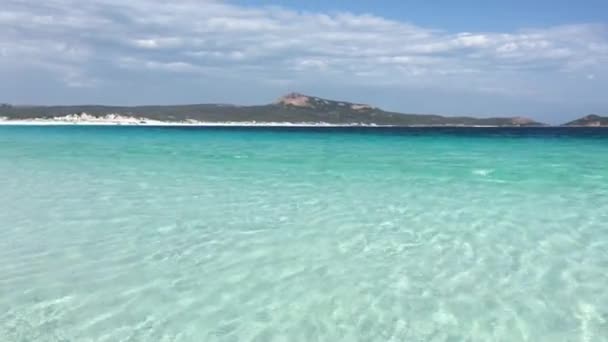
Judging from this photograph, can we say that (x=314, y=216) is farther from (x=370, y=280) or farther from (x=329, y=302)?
(x=329, y=302)

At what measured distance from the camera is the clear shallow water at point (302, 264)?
17.1 ft

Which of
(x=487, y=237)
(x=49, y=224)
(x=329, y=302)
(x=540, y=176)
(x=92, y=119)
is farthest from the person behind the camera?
(x=92, y=119)

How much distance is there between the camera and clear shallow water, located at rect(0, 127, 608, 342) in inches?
206

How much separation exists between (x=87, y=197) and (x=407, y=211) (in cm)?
710

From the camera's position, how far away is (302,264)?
7.17 metres

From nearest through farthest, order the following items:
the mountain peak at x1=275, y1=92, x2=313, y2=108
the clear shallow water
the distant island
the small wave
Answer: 1. the clear shallow water
2. the small wave
3. the distant island
4. the mountain peak at x1=275, y1=92, x2=313, y2=108

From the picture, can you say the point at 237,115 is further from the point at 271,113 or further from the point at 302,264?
the point at 302,264

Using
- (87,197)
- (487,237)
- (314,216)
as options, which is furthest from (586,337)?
(87,197)

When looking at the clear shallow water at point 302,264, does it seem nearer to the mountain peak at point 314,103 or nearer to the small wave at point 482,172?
the small wave at point 482,172

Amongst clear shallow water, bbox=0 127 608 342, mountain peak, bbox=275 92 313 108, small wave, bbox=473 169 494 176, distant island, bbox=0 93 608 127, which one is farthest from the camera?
mountain peak, bbox=275 92 313 108

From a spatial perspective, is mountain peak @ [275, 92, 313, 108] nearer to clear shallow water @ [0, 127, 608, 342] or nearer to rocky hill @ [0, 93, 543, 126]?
rocky hill @ [0, 93, 543, 126]

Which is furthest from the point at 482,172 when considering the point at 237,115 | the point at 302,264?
the point at 237,115

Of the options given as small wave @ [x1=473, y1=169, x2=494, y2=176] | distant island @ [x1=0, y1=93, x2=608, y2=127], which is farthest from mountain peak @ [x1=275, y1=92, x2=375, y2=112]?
small wave @ [x1=473, y1=169, x2=494, y2=176]

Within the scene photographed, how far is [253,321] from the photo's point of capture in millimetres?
5312
